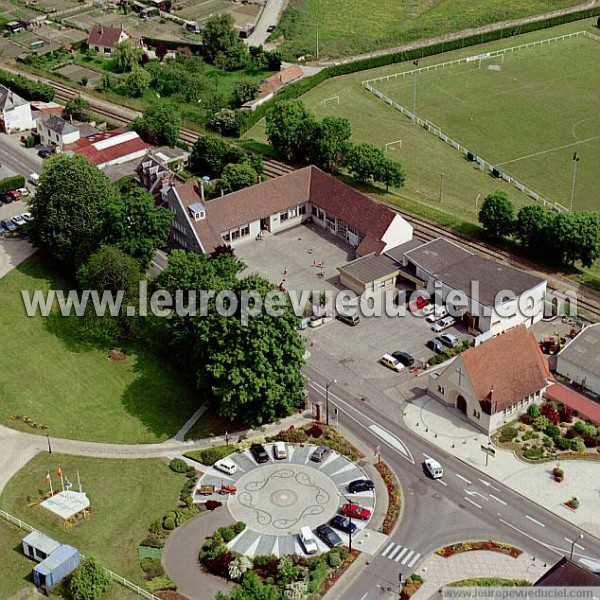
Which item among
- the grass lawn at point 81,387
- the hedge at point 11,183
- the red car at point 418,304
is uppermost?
the hedge at point 11,183

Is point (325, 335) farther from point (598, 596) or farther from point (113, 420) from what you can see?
point (598, 596)

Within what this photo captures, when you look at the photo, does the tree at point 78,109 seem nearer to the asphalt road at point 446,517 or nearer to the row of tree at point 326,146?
the row of tree at point 326,146

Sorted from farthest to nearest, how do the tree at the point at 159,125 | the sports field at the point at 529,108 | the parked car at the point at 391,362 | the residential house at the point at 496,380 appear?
the tree at the point at 159,125 → the sports field at the point at 529,108 → the parked car at the point at 391,362 → the residential house at the point at 496,380

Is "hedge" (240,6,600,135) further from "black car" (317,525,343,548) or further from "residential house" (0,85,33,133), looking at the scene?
"black car" (317,525,343,548)

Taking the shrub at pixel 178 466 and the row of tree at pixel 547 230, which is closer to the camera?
the shrub at pixel 178 466

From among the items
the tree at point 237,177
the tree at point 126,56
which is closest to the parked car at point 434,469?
the tree at point 237,177

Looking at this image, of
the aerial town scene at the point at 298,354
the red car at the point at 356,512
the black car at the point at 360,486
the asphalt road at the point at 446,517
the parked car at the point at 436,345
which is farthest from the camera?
the parked car at the point at 436,345

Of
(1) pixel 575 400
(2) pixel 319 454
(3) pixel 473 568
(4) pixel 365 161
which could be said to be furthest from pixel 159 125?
(3) pixel 473 568
